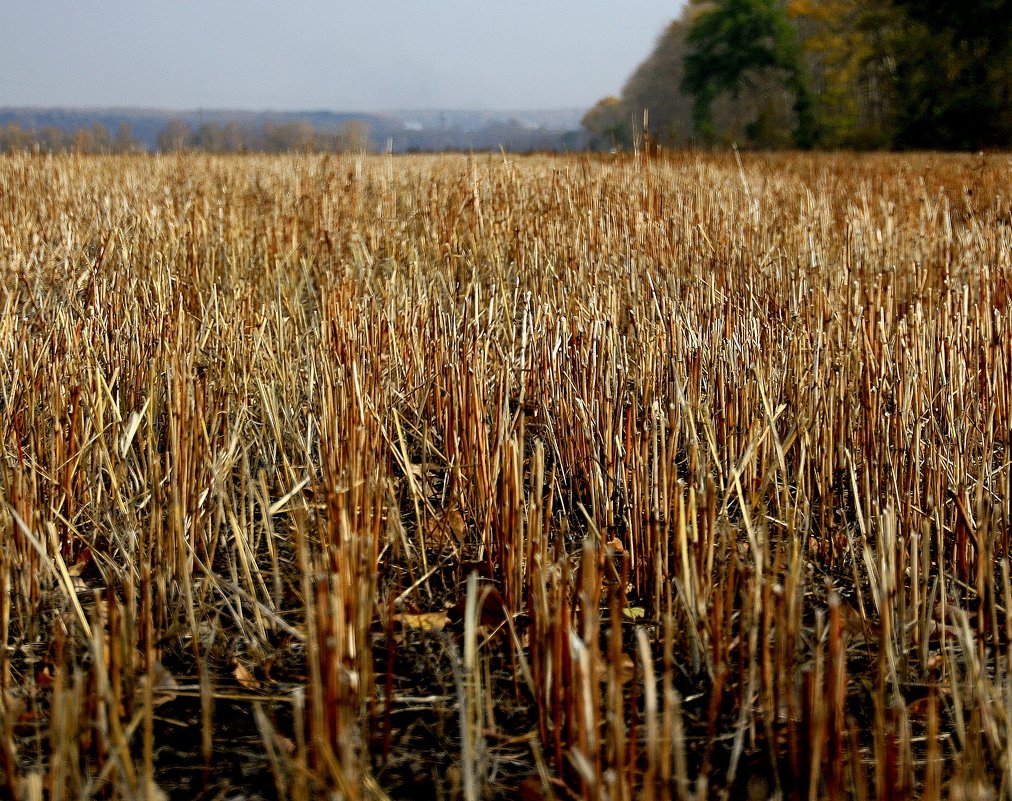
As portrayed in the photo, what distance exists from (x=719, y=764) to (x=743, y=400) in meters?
1.19

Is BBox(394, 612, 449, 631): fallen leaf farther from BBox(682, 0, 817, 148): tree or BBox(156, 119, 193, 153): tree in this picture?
BBox(682, 0, 817, 148): tree

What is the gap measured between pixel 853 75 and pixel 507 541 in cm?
4251

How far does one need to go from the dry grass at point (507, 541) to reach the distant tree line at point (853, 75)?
426 cm

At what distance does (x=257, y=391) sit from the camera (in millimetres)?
2807

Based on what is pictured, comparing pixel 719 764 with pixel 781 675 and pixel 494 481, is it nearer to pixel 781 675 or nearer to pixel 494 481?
pixel 781 675

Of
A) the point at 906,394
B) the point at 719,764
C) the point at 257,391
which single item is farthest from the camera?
the point at 257,391

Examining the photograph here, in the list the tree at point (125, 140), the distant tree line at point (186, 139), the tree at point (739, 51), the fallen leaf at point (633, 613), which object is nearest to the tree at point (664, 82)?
the tree at point (739, 51)

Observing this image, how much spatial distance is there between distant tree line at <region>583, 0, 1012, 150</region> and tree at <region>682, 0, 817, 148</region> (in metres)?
0.05

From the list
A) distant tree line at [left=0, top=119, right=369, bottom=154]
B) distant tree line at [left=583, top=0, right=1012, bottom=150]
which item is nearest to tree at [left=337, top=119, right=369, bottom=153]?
distant tree line at [left=0, top=119, right=369, bottom=154]

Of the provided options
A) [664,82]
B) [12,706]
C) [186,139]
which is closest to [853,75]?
[186,139]

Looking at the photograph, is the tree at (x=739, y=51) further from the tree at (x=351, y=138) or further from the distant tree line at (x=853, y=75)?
the tree at (x=351, y=138)

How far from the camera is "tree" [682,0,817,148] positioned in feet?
150

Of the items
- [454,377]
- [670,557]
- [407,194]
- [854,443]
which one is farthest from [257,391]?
[407,194]

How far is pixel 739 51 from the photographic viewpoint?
46719mm
